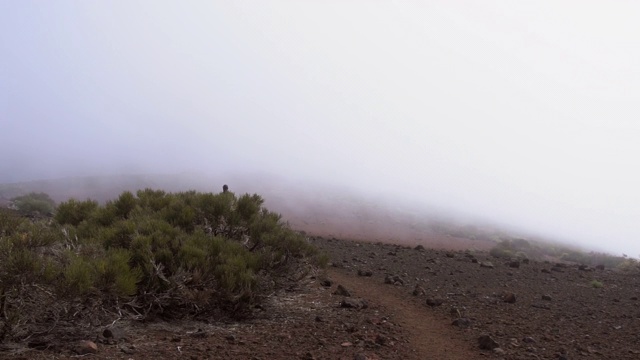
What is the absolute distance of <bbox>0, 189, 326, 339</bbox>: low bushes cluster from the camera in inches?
204

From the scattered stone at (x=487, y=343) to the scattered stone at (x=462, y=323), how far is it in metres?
0.89

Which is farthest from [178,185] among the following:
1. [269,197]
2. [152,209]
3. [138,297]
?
[138,297]

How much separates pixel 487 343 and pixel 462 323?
1079 millimetres

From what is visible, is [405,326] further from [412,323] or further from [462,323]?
[462,323]

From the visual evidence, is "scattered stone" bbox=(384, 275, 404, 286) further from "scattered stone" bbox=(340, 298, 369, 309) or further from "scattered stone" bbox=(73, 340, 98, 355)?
"scattered stone" bbox=(73, 340, 98, 355)

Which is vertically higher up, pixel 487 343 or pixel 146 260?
pixel 146 260

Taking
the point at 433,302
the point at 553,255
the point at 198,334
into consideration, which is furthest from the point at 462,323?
the point at 553,255

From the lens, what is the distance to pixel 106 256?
245 inches

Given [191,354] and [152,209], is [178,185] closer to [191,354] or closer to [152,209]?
[152,209]

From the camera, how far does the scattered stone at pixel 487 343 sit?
6.94m

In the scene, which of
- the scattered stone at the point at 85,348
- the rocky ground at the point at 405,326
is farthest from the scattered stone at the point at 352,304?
the scattered stone at the point at 85,348

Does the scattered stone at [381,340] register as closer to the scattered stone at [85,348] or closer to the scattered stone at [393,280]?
the scattered stone at [85,348]

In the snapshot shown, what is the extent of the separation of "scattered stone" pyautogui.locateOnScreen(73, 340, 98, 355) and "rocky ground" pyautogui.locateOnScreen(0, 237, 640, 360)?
12 millimetres

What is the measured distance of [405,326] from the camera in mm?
7777
